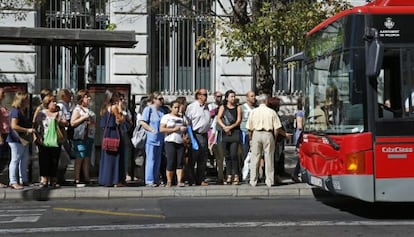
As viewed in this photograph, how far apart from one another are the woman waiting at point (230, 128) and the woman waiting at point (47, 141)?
10.2 ft

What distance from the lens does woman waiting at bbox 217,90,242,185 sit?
1243 cm

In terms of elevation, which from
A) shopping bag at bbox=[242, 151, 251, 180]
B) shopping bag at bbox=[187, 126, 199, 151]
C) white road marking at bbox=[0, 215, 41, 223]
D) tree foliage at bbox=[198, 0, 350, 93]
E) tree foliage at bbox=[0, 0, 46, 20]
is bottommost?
white road marking at bbox=[0, 215, 41, 223]

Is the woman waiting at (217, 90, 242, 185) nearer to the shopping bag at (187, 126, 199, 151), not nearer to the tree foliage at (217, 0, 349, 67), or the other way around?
the shopping bag at (187, 126, 199, 151)

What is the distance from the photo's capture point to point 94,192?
11766 mm

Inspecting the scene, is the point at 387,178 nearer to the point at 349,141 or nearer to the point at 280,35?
the point at 349,141

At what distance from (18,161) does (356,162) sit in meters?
6.48

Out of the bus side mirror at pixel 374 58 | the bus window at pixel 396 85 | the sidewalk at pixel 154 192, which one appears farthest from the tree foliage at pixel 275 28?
the bus side mirror at pixel 374 58

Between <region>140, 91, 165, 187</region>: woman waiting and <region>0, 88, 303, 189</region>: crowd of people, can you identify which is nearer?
<region>0, 88, 303, 189</region>: crowd of people

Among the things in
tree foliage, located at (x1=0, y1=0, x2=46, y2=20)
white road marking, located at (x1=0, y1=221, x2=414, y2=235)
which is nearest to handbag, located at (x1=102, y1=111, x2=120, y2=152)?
white road marking, located at (x1=0, y1=221, x2=414, y2=235)

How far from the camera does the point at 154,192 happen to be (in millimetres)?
11852

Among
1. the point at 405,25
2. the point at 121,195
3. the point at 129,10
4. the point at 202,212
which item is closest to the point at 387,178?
the point at 405,25

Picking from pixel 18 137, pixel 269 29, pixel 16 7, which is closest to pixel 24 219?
pixel 18 137

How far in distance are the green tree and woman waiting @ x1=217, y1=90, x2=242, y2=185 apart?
1895 mm

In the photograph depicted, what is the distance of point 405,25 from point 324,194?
4344 millimetres
